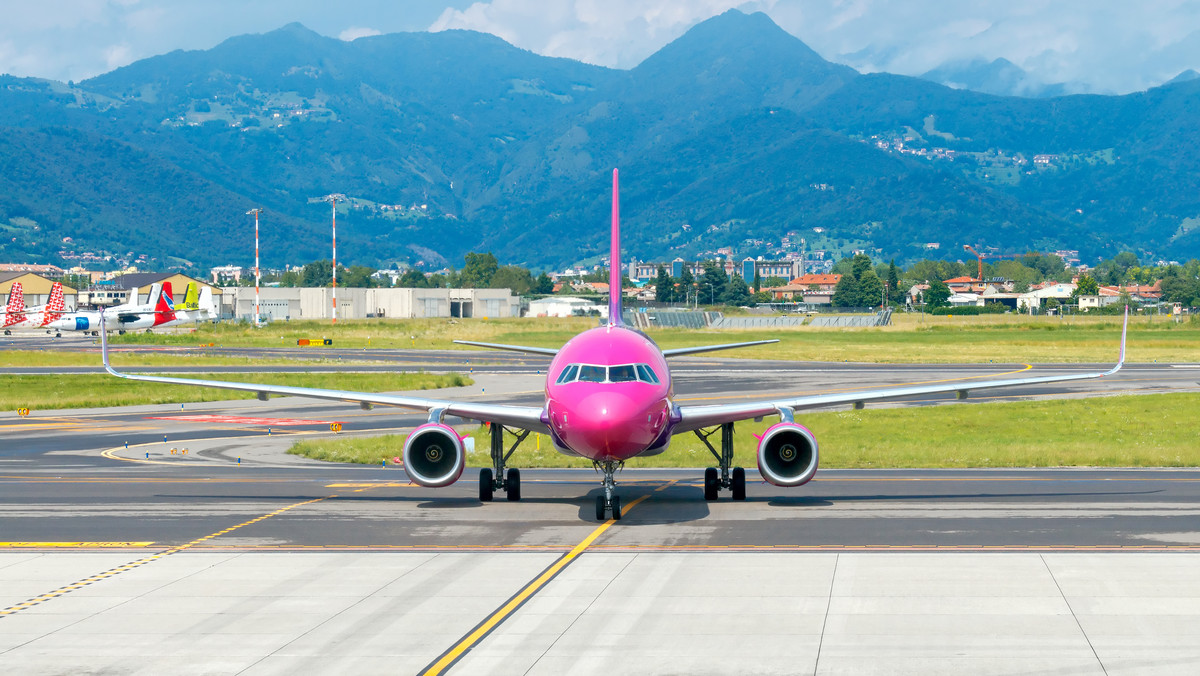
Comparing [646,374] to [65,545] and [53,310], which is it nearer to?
Answer: [65,545]

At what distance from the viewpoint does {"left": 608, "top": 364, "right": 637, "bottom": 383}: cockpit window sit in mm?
25266

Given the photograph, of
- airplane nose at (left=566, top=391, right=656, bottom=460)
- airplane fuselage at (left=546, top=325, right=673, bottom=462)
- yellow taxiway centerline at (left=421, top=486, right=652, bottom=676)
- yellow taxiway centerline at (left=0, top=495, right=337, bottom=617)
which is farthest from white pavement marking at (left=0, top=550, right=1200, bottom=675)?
airplane fuselage at (left=546, top=325, right=673, bottom=462)

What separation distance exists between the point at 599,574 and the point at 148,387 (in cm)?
6044

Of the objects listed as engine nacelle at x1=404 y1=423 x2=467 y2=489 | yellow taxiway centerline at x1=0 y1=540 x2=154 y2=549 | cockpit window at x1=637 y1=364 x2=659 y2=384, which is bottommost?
yellow taxiway centerline at x1=0 y1=540 x2=154 y2=549

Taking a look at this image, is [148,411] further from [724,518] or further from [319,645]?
[319,645]

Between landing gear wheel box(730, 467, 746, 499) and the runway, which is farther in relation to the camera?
landing gear wheel box(730, 467, 746, 499)

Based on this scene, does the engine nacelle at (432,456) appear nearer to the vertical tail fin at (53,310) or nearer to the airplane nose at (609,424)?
the airplane nose at (609,424)

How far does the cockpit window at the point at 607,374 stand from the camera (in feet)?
82.9

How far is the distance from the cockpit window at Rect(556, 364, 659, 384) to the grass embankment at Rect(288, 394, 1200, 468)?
13.9 meters

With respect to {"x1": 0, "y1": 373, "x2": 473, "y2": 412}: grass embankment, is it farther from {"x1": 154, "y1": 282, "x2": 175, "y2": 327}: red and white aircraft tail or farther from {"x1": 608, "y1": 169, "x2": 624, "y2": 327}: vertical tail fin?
{"x1": 154, "y1": 282, "x2": 175, "y2": 327}: red and white aircraft tail

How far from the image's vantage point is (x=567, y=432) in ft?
82.7

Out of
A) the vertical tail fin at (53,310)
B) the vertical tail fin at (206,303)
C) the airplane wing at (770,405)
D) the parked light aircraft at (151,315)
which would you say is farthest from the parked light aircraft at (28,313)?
the airplane wing at (770,405)

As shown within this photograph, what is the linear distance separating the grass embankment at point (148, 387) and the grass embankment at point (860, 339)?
1228 inches

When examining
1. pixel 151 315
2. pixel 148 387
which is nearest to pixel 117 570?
pixel 148 387
